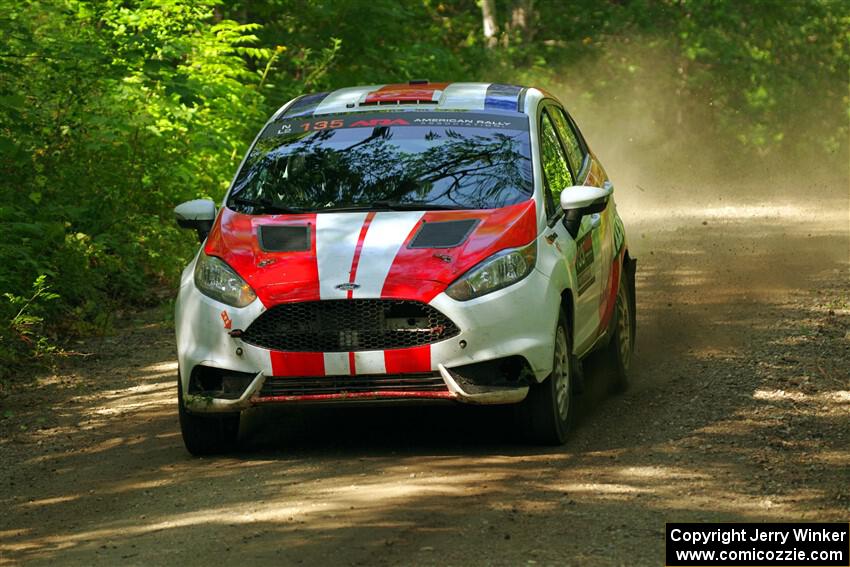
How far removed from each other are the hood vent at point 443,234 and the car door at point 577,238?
567 mm

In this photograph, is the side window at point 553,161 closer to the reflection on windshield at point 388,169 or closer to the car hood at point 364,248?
the reflection on windshield at point 388,169

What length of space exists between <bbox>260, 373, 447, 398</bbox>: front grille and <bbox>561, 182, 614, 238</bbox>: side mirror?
1.43 metres

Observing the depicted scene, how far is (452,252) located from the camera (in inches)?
309

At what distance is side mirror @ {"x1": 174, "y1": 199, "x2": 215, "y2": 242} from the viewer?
881cm

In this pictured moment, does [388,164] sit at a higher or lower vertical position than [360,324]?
higher

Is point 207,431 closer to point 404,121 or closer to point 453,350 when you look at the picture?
point 453,350

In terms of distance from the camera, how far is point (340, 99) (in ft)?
31.9

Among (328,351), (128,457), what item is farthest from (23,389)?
(328,351)

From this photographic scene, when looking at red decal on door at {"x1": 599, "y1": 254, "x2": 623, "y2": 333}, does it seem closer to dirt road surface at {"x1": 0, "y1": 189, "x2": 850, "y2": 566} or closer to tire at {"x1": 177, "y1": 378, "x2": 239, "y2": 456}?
dirt road surface at {"x1": 0, "y1": 189, "x2": 850, "y2": 566}

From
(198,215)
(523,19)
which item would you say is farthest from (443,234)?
(523,19)

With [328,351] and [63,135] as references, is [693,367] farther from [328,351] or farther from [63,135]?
[63,135]

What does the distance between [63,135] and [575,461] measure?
763 cm

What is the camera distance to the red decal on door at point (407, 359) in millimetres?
7691

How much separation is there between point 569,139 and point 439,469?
3300mm
